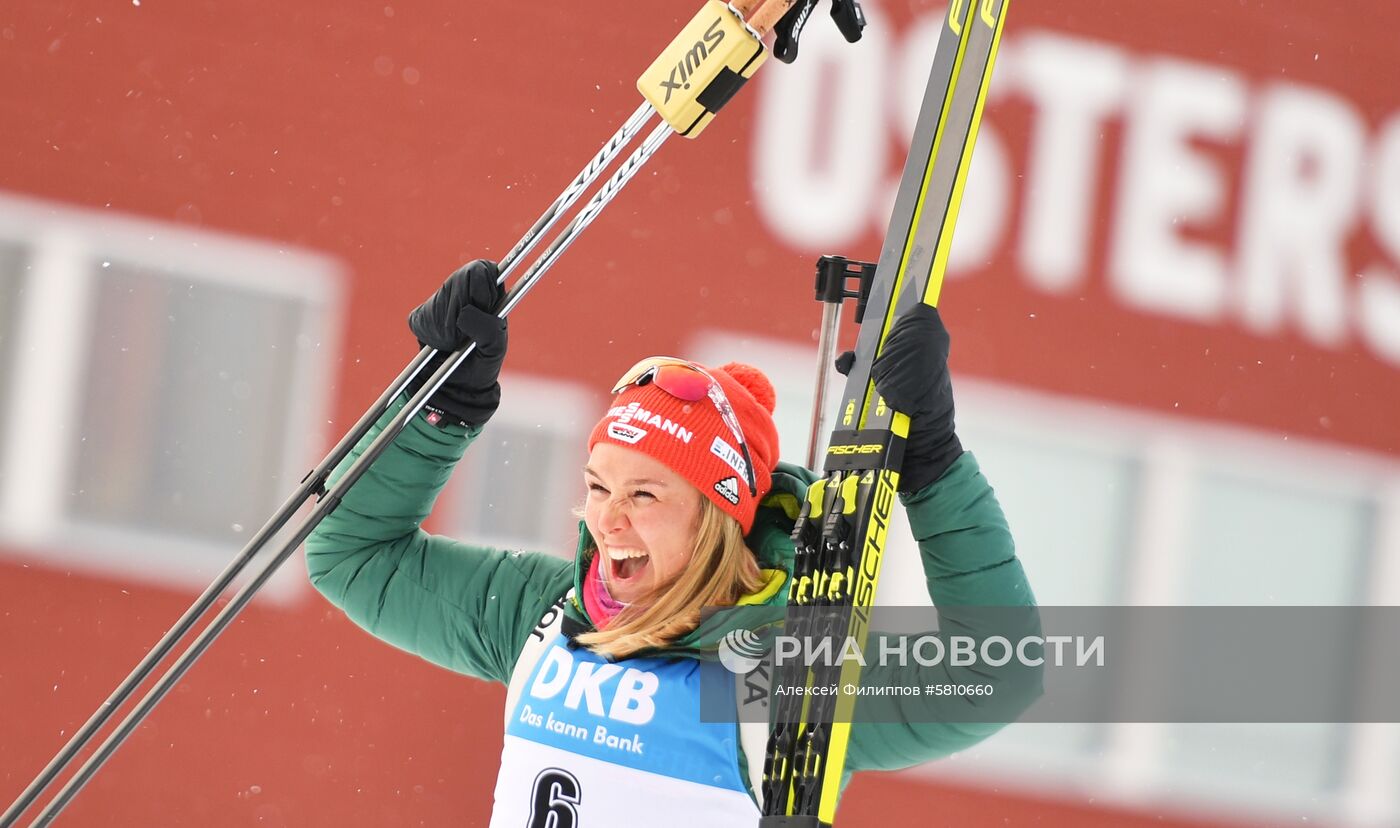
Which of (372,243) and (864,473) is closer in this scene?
(864,473)

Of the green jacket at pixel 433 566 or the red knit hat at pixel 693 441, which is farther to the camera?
the green jacket at pixel 433 566

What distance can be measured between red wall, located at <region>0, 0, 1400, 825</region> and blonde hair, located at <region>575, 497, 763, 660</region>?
2.01 m

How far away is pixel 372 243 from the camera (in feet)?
11.7

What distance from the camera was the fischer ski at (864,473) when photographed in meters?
1.41

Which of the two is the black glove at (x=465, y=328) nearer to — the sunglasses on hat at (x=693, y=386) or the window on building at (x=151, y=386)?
the sunglasses on hat at (x=693, y=386)

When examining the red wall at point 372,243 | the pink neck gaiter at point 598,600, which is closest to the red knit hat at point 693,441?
the pink neck gaiter at point 598,600

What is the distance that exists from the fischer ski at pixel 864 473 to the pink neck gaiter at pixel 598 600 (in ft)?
0.82

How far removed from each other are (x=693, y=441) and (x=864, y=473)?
27cm

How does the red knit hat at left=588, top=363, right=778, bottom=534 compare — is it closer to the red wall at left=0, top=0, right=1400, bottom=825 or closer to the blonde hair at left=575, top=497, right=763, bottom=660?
the blonde hair at left=575, top=497, right=763, bottom=660

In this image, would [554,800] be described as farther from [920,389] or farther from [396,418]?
[920,389]

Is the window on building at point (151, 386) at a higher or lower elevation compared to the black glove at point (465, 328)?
higher

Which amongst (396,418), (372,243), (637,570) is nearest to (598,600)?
(637,570)

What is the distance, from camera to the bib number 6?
1.54 m

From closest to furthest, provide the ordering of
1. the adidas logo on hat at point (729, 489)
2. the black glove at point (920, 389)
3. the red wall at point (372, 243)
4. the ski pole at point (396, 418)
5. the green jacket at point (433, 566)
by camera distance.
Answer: the black glove at point (920, 389), the ski pole at point (396, 418), the adidas logo on hat at point (729, 489), the green jacket at point (433, 566), the red wall at point (372, 243)
